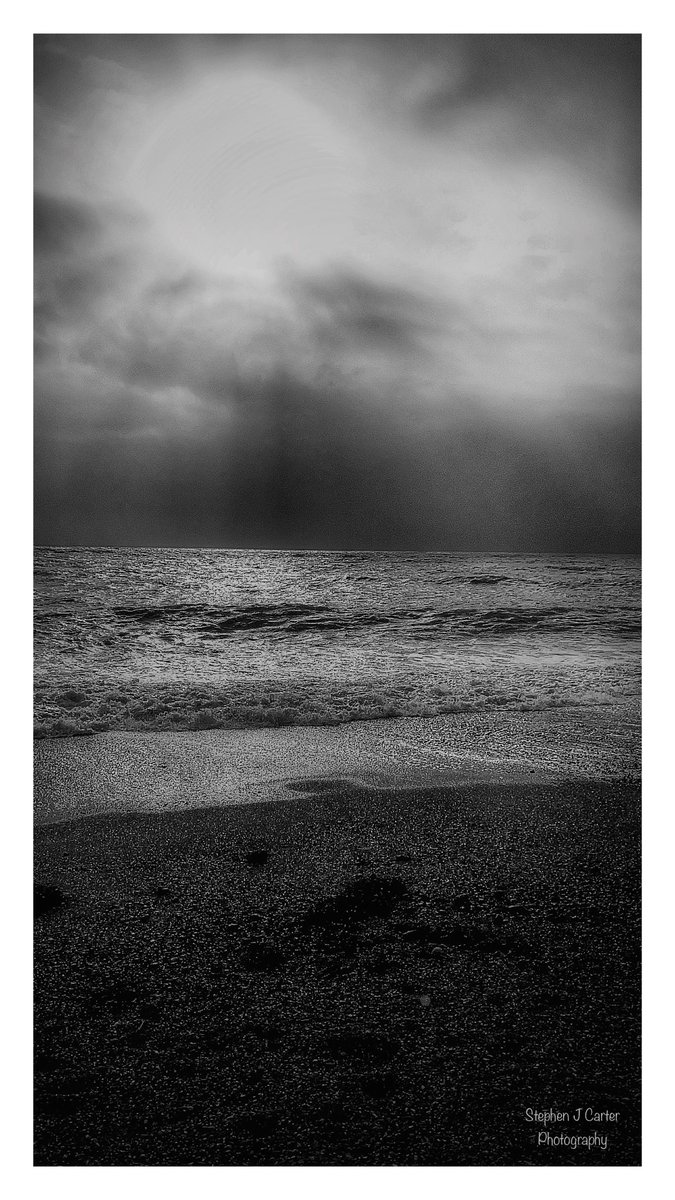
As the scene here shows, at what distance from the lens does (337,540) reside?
4.05m

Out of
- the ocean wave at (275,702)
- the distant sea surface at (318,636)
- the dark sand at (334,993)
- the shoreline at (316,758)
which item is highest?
the distant sea surface at (318,636)

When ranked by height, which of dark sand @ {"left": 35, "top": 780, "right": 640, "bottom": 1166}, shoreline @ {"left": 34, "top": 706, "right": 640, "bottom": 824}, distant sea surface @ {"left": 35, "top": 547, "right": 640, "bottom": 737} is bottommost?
dark sand @ {"left": 35, "top": 780, "right": 640, "bottom": 1166}

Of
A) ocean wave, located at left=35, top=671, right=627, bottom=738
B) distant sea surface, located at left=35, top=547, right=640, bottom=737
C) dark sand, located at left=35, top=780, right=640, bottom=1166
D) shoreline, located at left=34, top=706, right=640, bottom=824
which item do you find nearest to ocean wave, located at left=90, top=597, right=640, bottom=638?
distant sea surface, located at left=35, top=547, right=640, bottom=737

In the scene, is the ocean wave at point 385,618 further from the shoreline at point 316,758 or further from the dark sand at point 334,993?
the dark sand at point 334,993

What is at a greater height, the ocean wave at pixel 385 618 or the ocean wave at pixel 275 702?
the ocean wave at pixel 385 618

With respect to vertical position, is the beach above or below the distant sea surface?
below

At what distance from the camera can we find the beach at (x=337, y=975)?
1285mm

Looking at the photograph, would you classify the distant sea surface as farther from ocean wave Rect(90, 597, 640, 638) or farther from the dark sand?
the dark sand

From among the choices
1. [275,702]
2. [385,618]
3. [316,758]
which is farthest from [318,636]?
[316,758]

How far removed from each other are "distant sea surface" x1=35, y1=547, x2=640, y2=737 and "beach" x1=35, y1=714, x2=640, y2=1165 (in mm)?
1321

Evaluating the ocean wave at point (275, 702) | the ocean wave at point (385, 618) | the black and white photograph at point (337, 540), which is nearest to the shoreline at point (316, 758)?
the black and white photograph at point (337, 540)

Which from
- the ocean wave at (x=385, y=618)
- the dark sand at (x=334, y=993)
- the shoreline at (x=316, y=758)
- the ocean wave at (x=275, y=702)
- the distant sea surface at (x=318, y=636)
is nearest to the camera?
the dark sand at (x=334, y=993)

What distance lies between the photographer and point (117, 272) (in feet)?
9.43

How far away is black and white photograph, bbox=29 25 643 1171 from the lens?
4.49 feet
